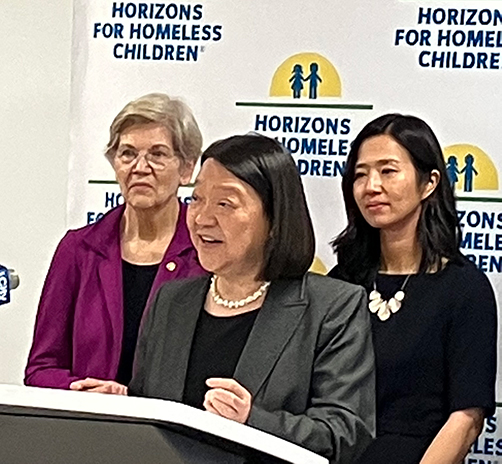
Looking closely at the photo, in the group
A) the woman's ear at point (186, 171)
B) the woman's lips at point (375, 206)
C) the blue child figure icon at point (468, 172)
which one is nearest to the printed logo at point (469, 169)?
the blue child figure icon at point (468, 172)

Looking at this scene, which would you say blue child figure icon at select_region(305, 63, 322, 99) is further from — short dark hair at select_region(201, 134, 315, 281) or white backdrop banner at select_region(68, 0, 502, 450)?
short dark hair at select_region(201, 134, 315, 281)

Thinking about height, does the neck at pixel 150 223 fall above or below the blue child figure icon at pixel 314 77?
below

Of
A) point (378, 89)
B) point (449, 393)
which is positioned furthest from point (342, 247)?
point (378, 89)

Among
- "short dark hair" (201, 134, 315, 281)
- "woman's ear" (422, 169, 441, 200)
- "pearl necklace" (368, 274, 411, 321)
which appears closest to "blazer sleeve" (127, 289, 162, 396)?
"short dark hair" (201, 134, 315, 281)

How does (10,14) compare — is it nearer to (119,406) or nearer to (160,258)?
(160,258)

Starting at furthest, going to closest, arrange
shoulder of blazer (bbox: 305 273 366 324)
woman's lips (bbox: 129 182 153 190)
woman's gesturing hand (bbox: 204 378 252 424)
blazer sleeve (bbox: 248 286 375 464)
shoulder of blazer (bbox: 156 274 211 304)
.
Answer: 1. woman's lips (bbox: 129 182 153 190)
2. shoulder of blazer (bbox: 156 274 211 304)
3. shoulder of blazer (bbox: 305 273 366 324)
4. blazer sleeve (bbox: 248 286 375 464)
5. woman's gesturing hand (bbox: 204 378 252 424)

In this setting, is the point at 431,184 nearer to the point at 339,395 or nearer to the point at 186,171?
the point at 186,171

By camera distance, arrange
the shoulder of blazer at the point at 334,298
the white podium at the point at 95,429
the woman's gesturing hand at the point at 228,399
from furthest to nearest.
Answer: the shoulder of blazer at the point at 334,298
the woman's gesturing hand at the point at 228,399
the white podium at the point at 95,429

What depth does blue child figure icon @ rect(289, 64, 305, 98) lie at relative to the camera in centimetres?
296

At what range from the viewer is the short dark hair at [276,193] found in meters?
1.94

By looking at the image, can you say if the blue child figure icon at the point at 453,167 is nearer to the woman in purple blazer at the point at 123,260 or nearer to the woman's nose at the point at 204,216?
the woman in purple blazer at the point at 123,260

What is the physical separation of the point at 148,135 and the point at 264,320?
29.2 inches

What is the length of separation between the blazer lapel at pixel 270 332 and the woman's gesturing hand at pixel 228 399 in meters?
0.16

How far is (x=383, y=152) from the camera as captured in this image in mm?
2404
